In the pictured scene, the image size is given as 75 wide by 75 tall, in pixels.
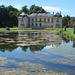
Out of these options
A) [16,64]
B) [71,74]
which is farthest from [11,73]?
[71,74]

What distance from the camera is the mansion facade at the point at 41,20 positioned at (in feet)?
231

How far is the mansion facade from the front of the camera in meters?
70.4

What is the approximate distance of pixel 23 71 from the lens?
6.18m

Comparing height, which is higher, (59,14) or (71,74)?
(59,14)

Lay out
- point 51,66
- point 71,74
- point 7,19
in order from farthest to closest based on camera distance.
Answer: point 7,19 < point 51,66 < point 71,74

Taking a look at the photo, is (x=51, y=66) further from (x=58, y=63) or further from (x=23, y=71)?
(x=23, y=71)

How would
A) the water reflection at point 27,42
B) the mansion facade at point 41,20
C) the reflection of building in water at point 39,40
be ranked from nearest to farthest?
the water reflection at point 27,42 → the reflection of building in water at point 39,40 → the mansion facade at point 41,20

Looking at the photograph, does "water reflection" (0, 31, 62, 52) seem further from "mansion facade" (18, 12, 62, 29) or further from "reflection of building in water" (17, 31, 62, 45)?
"mansion facade" (18, 12, 62, 29)

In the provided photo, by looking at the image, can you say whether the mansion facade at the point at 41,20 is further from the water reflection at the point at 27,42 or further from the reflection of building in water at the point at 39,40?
the water reflection at the point at 27,42

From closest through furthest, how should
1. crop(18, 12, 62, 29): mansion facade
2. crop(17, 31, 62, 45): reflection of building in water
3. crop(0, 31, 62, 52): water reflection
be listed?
crop(0, 31, 62, 52): water reflection, crop(17, 31, 62, 45): reflection of building in water, crop(18, 12, 62, 29): mansion facade

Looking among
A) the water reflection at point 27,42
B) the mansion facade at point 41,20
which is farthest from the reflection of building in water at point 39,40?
the mansion facade at point 41,20

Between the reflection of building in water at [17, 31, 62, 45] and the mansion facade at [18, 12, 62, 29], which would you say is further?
the mansion facade at [18, 12, 62, 29]

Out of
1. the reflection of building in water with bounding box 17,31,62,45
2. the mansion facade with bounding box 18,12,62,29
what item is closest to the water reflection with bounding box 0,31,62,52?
the reflection of building in water with bounding box 17,31,62,45

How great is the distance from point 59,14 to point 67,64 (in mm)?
65092
